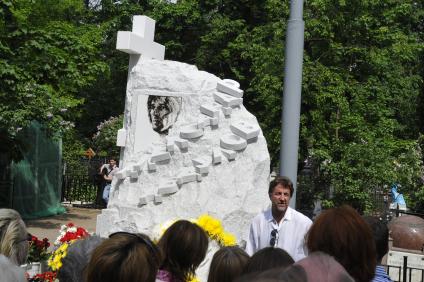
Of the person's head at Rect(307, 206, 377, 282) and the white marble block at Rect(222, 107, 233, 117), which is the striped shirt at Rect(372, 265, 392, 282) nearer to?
the person's head at Rect(307, 206, 377, 282)

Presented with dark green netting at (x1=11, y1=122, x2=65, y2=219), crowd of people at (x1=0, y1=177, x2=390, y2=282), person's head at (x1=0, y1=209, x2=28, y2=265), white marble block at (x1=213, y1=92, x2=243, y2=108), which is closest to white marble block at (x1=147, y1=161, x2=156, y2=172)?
white marble block at (x1=213, y1=92, x2=243, y2=108)

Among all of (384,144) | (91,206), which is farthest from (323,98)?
(91,206)

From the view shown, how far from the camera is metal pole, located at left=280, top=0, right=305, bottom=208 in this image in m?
7.31

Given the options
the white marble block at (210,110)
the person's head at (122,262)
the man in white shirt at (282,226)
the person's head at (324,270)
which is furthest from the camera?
the white marble block at (210,110)

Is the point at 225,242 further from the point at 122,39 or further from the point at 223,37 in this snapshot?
the point at 223,37

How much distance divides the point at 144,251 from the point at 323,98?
12.1 m

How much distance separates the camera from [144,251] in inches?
106

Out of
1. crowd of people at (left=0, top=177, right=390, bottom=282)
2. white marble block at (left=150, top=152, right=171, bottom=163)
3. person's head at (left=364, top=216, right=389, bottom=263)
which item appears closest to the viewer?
crowd of people at (left=0, top=177, right=390, bottom=282)

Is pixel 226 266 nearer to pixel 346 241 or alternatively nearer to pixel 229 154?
pixel 346 241

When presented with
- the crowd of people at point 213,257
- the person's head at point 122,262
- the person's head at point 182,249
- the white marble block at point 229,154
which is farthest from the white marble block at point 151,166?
the person's head at point 122,262

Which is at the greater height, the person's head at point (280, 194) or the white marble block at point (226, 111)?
the white marble block at point (226, 111)

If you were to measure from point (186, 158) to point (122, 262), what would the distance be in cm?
541

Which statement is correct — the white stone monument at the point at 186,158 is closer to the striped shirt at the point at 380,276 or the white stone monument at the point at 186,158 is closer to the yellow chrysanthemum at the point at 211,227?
the yellow chrysanthemum at the point at 211,227

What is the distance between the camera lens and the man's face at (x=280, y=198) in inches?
208
